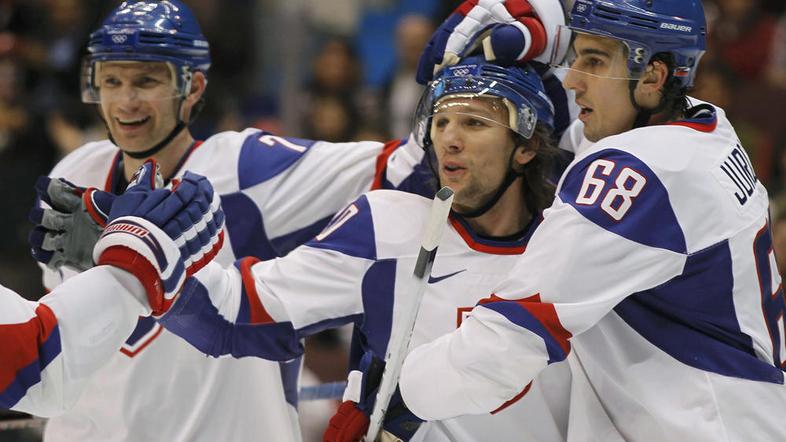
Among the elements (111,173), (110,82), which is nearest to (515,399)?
(111,173)

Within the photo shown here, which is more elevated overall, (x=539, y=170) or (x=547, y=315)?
(x=547, y=315)

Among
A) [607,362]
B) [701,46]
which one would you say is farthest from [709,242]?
[701,46]

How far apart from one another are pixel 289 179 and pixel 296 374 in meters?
0.62

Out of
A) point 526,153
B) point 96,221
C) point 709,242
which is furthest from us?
point 526,153

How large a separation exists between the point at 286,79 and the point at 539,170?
458 cm

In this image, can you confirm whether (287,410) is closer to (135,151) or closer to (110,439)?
(110,439)

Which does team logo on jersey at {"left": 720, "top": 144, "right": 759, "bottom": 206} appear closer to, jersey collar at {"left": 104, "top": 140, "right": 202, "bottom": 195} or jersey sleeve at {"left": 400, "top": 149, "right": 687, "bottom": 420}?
jersey sleeve at {"left": 400, "top": 149, "right": 687, "bottom": 420}

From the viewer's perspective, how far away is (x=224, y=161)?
3725mm

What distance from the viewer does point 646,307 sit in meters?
2.75

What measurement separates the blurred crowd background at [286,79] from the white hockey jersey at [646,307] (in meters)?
3.18

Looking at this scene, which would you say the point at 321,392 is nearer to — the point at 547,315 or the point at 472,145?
the point at 472,145

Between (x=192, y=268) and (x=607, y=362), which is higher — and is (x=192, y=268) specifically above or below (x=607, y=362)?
above

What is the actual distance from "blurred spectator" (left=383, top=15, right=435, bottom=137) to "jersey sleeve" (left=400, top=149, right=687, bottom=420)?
4.76 m

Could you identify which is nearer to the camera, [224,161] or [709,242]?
[709,242]
